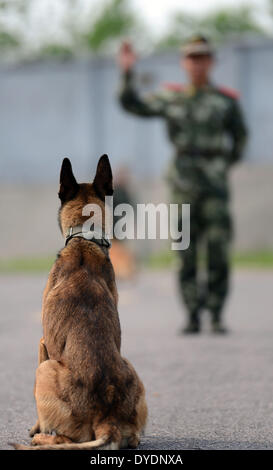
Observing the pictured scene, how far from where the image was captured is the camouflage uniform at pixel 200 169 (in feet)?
27.2

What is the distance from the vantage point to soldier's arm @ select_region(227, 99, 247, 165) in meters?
8.49

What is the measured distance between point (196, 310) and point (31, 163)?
1297cm

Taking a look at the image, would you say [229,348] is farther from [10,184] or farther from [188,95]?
[10,184]

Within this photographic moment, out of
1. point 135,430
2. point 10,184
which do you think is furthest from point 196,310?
point 10,184

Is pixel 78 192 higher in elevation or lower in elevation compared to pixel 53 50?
lower

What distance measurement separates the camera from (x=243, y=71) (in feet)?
62.6

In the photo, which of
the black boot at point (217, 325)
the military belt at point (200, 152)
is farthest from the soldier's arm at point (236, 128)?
the black boot at point (217, 325)

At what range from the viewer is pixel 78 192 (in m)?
4.64

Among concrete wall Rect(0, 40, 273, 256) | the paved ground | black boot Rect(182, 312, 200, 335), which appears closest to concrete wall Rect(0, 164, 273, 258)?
concrete wall Rect(0, 40, 273, 256)

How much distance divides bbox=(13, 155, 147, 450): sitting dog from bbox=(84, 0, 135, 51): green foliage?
172 feet

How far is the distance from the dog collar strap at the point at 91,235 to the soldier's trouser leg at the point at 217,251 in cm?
390

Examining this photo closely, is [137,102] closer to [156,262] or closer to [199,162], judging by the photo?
[199,162]

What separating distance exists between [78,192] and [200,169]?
3801 mm

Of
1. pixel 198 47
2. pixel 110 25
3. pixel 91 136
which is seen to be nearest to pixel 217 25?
pixel 110 25
